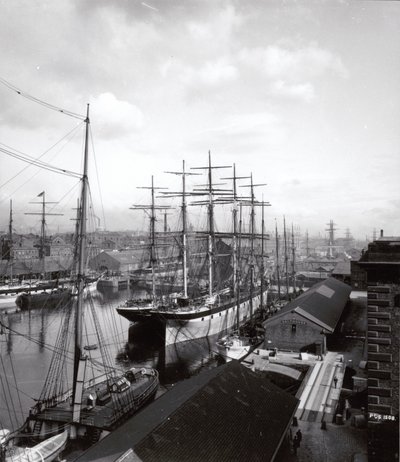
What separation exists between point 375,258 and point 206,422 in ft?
32.2

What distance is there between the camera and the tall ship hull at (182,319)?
5097 centimetres

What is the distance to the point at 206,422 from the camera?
1634cm

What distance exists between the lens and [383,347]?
59.2 ft

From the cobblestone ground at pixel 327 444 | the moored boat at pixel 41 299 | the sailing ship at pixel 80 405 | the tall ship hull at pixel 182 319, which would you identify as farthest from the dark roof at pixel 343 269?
the cobblestone ground at pixel 327 444

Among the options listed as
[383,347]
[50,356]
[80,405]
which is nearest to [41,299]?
[50,356]

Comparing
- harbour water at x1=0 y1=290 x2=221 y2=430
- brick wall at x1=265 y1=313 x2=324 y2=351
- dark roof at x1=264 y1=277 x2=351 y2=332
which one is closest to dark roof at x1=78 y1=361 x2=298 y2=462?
harbour water at x1=0 y1=290 x2=221 y2=430

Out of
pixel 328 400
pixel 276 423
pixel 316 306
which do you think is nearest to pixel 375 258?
pixel 276 423

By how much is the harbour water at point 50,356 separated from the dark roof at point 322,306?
10.5m

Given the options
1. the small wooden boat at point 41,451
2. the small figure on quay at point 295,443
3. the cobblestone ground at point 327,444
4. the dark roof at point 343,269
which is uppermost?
the dark roof at point 343,269

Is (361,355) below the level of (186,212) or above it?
below

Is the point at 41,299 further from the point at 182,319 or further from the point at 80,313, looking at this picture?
the point at 80,313

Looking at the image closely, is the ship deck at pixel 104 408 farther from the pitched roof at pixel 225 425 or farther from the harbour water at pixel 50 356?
the pitched roof at pixel 225 425

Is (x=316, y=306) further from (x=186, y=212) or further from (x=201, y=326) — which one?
(x=186, y=212)

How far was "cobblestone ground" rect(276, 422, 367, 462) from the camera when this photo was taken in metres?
19.5
